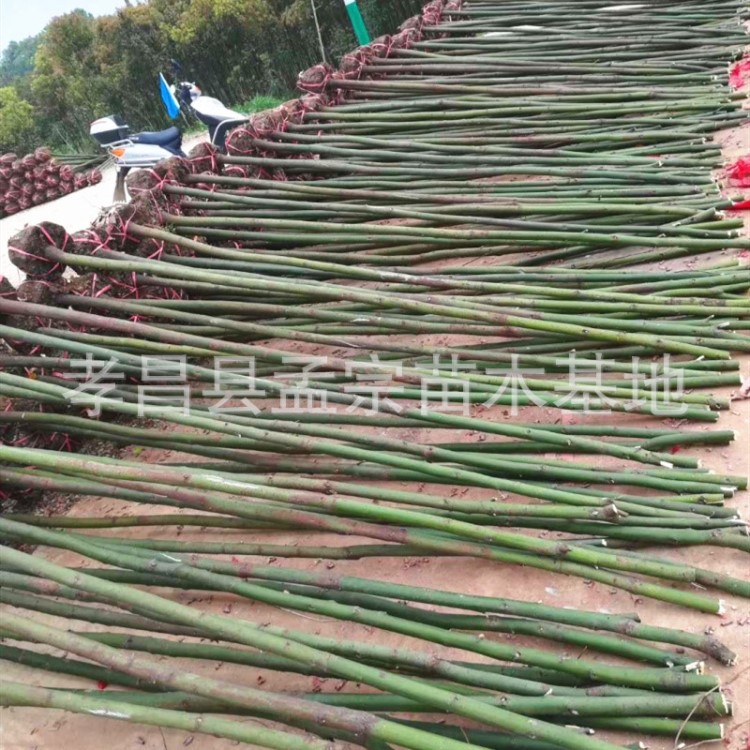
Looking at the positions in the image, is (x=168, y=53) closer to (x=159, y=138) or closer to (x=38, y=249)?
(x=159, y=138)

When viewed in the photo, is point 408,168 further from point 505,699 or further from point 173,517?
point 505,699

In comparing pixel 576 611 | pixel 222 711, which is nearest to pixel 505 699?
pixel 576 611

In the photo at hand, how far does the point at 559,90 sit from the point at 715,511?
3004 millimetres

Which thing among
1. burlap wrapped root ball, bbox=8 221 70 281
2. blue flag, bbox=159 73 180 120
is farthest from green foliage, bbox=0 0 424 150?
burlap wrapped root ball, bbox=8 221 70 281

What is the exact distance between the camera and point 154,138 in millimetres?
5918

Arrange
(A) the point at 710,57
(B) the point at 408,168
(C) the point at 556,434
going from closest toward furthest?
(C) the point at 556,434
(B) the point at 408,168
(A) the point at 710,57

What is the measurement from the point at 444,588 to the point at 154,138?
5273mm

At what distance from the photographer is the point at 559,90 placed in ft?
13.1

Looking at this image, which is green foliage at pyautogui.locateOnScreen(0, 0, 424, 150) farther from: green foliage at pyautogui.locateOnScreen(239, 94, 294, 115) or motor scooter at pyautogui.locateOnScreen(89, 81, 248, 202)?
motor scooter at pyautogui.locateOnScreen(89, 81, 248, 202)

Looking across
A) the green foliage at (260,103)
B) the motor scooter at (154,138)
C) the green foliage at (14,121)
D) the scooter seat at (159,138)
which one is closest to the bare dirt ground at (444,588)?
the motor scooter at (154,138)

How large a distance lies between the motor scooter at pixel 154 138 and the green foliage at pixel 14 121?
8951mm

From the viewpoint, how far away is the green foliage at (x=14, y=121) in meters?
13.7

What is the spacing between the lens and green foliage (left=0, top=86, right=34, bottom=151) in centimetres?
1366

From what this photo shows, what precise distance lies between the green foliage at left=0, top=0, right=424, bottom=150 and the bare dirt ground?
28.1 ft
